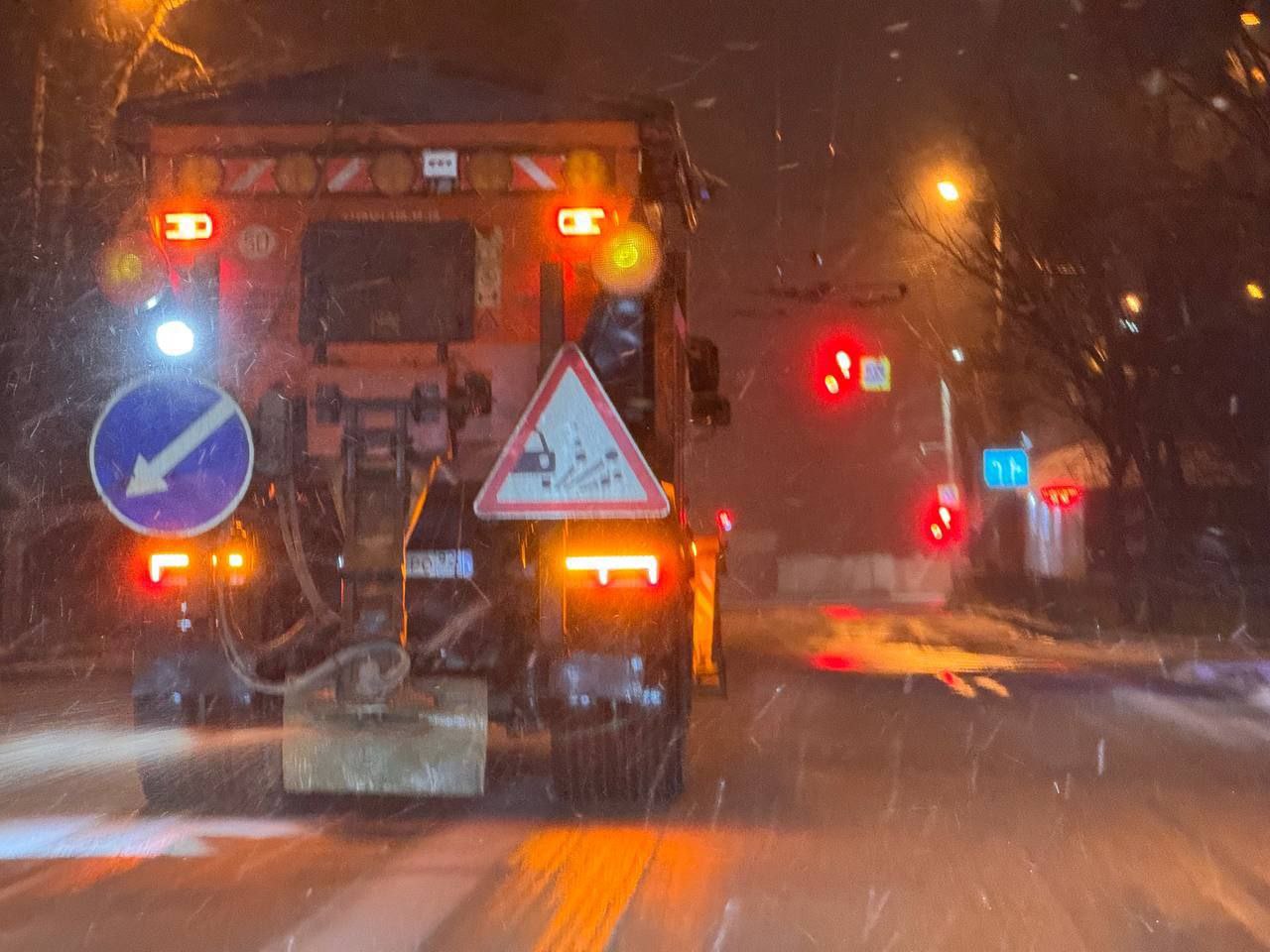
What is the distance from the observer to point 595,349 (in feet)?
25.8

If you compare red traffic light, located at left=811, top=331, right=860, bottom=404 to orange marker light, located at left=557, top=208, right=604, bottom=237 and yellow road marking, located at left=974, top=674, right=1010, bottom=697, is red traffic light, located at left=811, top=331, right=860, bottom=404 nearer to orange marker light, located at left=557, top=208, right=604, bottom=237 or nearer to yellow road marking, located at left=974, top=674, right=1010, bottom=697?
yellow road marking, located at left=974, top=674, right=1010, bottom=697

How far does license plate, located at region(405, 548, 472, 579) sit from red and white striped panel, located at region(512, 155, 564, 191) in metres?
1.88

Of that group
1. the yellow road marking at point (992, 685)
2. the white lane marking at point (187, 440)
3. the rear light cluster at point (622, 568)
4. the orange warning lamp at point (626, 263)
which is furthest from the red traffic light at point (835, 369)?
the white lane marking at point (187, 440)

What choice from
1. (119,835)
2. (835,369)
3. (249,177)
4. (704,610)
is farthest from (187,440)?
(835,369)

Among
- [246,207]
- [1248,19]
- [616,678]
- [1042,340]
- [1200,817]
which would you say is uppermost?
[1248,19]

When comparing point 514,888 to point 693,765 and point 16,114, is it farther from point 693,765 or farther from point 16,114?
point 16,114

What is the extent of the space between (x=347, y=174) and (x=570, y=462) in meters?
1.99

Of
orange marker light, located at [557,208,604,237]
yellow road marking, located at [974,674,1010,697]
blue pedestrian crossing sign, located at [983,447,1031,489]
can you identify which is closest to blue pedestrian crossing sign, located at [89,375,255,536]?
orange marker light, located at [557,208,604,237]

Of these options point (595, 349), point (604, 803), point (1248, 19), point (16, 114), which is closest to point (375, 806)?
point (604, 803)

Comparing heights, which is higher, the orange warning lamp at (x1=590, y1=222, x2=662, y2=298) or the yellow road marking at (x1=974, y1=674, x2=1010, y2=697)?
the orange warning lamp at (x1=590, y1=222, x2=662, y2=298)

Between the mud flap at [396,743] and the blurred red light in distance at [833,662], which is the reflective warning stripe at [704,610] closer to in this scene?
the mud flap at [396,743]

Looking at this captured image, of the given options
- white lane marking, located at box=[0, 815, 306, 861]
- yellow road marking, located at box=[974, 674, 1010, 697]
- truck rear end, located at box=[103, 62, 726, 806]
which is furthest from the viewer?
yellow road marking, located at box=[974, 674, 1010, 697]

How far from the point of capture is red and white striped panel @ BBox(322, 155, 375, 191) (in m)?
7.93

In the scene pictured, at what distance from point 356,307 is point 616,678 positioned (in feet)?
7.32
